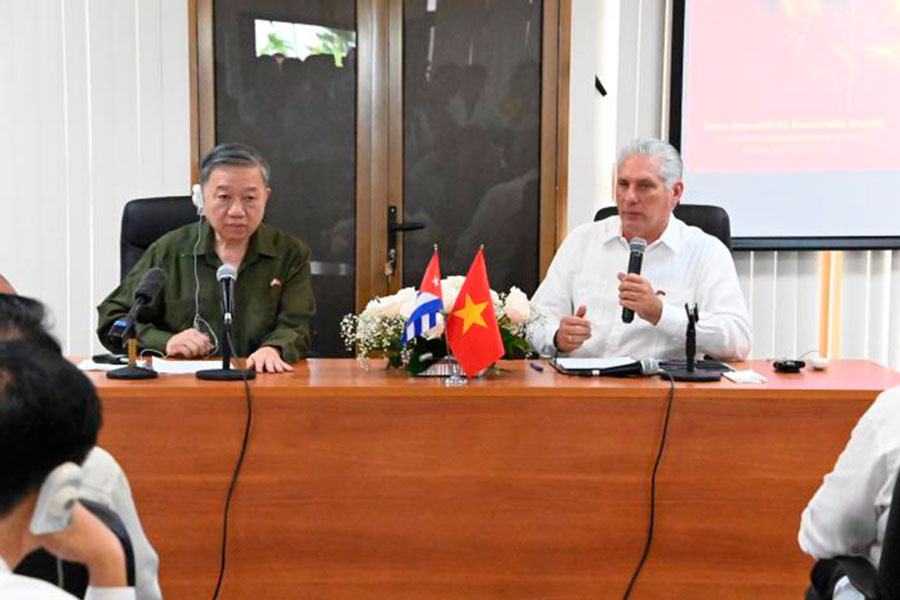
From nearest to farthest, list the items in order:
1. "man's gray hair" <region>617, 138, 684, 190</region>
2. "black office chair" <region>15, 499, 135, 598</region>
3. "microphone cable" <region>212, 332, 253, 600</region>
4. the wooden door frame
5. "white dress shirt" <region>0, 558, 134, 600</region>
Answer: "white dress shirt" <region>0, 558, 134, 600</region> → "black office chair" <region>15, 499, 135, 598</region> → "microphone cable" <region>212, 332, 253, 600</region> → "man's gray hair" <region>617, 138, 684, 190</region> → the wooden door frame

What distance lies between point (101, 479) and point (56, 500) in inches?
14.4

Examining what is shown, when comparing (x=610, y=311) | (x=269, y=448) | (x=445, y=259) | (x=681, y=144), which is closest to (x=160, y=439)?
(x=269, y=448)

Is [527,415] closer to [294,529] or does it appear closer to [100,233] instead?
[294,529]

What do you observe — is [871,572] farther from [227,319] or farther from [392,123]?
[392,123]

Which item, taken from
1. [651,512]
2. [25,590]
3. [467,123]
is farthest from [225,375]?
[467,123]

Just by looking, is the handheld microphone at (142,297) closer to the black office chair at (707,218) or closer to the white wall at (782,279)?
the black office chair at (707,218)

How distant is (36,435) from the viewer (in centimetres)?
95

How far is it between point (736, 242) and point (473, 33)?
140 centimetres

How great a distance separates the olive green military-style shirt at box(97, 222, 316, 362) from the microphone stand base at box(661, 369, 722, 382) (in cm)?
105

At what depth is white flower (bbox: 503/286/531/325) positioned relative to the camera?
251 centimetres

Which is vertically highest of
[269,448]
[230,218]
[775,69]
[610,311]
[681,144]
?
[775,69]

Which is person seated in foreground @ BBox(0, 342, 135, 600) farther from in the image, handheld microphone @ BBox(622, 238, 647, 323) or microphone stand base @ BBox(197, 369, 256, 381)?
handheld microphone @ BBox(622, 238, 647, 323)

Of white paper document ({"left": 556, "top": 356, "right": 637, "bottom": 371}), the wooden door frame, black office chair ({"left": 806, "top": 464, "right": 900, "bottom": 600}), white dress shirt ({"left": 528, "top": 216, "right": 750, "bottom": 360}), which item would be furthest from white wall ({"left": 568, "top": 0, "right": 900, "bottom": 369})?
black office chair ({"left": 806, "top": 464, "right": 900, "bottom": 600})

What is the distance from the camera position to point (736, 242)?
4.11 metres
